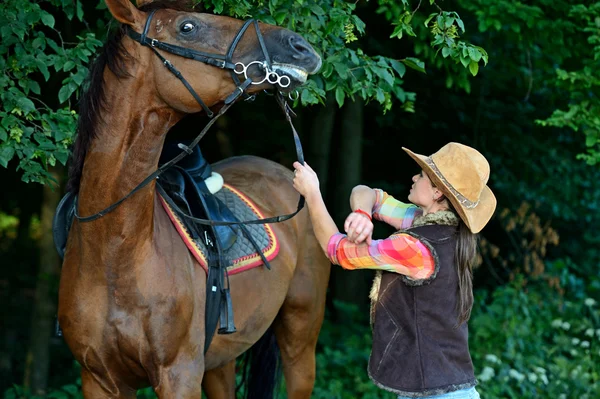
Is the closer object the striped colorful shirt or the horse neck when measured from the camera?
the striped colorful shirt

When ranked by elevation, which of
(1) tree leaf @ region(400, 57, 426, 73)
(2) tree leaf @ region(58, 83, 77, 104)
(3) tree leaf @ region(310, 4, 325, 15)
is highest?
(3) tree leaf @ region(310, 4, 325, 15)

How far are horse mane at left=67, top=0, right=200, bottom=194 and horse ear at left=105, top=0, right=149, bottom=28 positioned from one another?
0.08 meters

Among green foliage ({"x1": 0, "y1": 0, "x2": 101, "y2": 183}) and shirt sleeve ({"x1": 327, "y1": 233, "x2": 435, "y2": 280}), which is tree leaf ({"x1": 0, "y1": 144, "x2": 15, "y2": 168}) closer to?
green foliage ({"x1": 0, "y1": 0, "x2": 101, "y2": 183})

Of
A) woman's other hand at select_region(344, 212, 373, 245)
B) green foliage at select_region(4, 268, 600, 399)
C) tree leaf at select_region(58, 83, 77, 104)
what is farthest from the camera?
green foliage at select_region(4, 268, 600, 399)

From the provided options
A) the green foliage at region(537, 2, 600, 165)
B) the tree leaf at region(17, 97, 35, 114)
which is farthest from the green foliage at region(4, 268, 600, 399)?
the tree leaf at region(17, 97, 35, 114)

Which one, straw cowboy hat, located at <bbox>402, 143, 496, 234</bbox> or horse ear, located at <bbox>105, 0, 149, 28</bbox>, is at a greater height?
horse ear, located at <bbox>105, 0, 149, 28</bbox>

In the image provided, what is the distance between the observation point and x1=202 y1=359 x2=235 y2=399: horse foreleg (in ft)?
14.9

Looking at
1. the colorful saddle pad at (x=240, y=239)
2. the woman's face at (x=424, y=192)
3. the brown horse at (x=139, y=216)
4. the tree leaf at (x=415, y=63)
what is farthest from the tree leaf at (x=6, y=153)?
the tree leaf at (x=415, y=63)

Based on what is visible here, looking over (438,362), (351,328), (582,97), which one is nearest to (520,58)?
(582,97)

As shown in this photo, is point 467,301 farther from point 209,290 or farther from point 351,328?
point 351,328

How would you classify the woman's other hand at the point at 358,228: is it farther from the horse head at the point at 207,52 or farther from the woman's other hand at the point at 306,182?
the horse head at the point at 207,52

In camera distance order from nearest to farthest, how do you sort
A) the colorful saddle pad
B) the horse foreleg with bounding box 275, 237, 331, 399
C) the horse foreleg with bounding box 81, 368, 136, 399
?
the horse foreleg with bounding box 81, 368, 136, 399, the colorful saddle pad, the horse foreleg with bounding box 275, 237, 331, 399

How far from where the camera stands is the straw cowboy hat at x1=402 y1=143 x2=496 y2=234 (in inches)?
117

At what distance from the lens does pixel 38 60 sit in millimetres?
3967
